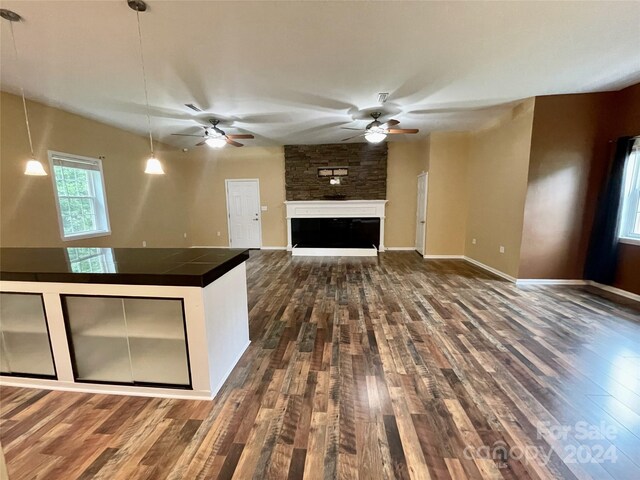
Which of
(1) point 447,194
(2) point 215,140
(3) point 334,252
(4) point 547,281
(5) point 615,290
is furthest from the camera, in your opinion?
(3) point 334,252

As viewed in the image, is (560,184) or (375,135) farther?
(375,135)

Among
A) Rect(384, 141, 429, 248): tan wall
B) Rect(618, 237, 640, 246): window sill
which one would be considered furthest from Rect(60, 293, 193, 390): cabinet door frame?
Rect(384, 141, 429, 248): tan wall

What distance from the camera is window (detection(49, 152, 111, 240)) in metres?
4.14

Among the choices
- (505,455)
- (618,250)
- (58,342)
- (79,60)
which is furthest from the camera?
(618,250)

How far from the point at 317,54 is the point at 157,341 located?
2.94 m

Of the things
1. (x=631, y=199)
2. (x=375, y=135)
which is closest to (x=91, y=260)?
(x=375, y=135)

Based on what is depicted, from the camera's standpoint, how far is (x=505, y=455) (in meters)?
1.37

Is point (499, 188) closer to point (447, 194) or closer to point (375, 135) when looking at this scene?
point (447, 194)

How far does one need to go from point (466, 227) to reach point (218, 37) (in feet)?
18.8

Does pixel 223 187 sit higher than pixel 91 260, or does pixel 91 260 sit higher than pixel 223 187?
pixel 223 187

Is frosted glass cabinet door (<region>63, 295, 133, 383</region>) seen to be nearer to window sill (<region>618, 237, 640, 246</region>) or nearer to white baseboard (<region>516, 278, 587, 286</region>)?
A: white baseboard (<region>516, 278, 587, 286</region>)

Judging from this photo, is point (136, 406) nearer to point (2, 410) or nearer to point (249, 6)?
point (2, 410)

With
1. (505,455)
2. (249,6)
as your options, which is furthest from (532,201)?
(249,6)

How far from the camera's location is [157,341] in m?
1.84
